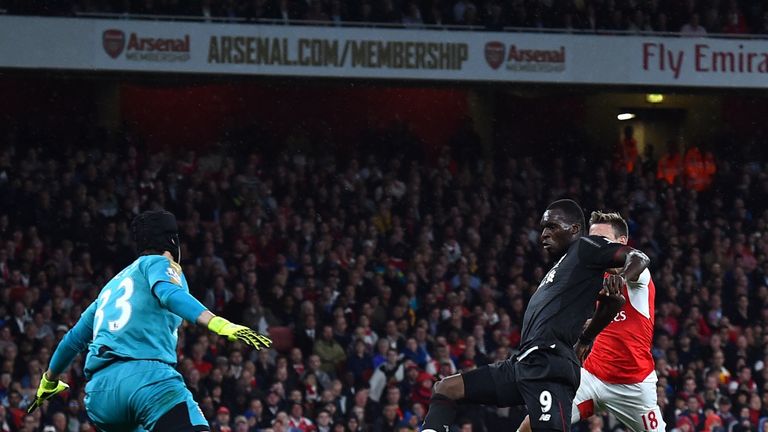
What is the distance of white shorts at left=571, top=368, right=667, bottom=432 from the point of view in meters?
8.08

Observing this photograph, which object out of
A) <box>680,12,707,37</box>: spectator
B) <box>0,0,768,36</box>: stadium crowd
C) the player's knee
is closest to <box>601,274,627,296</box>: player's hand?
the player's knee

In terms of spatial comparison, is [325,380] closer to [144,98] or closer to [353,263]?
[353,263]

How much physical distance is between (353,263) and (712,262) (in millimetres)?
5112

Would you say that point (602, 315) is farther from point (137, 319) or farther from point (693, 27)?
point (693, 27)

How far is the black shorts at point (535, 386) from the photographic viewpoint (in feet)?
21.6

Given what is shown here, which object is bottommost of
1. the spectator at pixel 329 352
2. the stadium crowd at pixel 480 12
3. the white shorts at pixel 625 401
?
the spectator at pixel 329 352

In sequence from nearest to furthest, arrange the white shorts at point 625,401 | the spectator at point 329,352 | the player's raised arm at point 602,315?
the player's raised arm at point 602,315, the white shorts at point 625,401, the spectator at point 329,352

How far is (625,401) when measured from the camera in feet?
26.6

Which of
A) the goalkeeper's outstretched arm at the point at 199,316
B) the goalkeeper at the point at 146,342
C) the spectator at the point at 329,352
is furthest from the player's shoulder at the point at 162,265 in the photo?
the spectator at the point at 329,352

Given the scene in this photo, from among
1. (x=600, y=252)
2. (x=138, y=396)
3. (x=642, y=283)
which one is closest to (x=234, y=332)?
(x=138, y=396)

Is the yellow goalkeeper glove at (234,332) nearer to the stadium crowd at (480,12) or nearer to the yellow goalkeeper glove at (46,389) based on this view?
the yellow goalkeeper glove at (46,389)

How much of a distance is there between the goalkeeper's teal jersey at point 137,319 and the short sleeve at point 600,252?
77.3 inches

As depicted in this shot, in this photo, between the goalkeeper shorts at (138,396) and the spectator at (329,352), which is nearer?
the goalkeeper shorts at (138,396)

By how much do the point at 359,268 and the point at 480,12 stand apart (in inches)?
195
